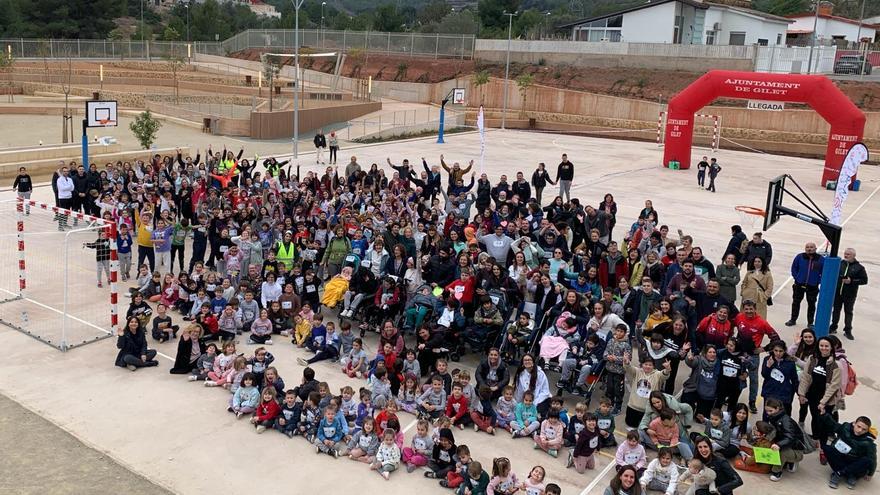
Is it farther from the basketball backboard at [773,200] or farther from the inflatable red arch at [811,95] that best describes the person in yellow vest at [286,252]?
the inflatable red arch at [811,95]

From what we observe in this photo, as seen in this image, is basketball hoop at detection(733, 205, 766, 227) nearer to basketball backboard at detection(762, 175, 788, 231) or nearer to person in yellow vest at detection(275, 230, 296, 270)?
basketball backboard at detection(762, 175, 788, 231)

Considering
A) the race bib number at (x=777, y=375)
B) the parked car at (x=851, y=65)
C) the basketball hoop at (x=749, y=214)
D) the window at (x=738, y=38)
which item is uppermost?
the window at (x=738, y=38)

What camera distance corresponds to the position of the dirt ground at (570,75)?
48.4 meters

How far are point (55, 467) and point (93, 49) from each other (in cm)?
6670

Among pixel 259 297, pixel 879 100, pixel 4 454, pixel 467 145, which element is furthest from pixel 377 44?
Answer: pixel 4 454

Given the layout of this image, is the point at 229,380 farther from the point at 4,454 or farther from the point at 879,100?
the point at 879,100

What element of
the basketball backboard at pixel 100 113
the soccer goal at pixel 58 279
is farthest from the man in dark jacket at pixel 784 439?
the basketball backboard at pixel 100 113

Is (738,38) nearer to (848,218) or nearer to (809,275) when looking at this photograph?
A: (848,218)

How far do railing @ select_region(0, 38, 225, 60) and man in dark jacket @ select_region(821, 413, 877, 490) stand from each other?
67060 millimetres

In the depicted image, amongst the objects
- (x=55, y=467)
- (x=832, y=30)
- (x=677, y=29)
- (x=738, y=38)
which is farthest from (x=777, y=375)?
(x=832, y=30)

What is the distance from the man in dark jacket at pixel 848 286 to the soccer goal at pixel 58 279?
41.2 ft

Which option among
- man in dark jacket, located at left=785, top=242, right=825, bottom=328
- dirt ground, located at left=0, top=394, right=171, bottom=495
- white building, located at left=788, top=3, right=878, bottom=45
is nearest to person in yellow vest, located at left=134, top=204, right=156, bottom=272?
dirt ground, located at left=0, top=394, right=171, bottom=495

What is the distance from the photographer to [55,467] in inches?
361

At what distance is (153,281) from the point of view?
1470 centimetres
